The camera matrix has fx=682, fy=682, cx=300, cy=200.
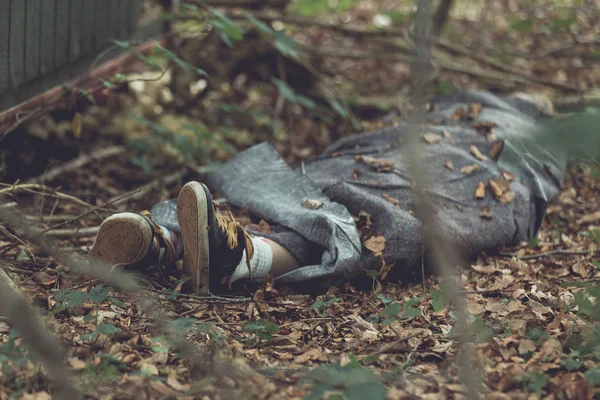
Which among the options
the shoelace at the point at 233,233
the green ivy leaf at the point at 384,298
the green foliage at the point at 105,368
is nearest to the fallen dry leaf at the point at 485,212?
the green ivy leaf at the point at 384,298

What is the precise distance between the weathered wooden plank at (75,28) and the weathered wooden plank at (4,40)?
586 millimetres

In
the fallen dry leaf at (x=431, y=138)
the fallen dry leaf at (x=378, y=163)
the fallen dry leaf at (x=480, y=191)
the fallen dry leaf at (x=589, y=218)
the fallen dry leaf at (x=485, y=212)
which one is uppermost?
the fallen dry leaf at (x=431, y=138)

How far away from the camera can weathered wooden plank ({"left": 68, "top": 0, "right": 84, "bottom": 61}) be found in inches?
137

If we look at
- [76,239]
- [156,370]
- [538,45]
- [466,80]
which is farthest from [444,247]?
[538,45]

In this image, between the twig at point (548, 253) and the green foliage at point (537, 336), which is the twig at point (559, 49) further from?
the green foliage at point (537, 336)

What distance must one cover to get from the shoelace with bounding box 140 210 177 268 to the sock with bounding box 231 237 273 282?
256 mm

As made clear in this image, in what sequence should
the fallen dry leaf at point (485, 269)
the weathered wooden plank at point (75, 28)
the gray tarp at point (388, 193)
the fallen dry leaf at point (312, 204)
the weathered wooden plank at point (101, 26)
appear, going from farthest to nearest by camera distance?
the weathered wooden plank at point (101, 26) → the weathered wooden plank at point (75, 28) → the fallen dry leaf at point (485, 269) → the fallen dry leaf at point (312, 204) → the gray tarp at point (388, 193)

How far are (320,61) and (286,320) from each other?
10.7 feet

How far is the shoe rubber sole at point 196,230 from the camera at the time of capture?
7.82 feet

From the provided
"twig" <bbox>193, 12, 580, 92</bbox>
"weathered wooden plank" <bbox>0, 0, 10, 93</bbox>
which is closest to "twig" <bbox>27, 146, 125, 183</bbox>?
"weathered wooden plank" <bbox>0, 0, 10, 93</bbox>

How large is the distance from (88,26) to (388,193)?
190cm

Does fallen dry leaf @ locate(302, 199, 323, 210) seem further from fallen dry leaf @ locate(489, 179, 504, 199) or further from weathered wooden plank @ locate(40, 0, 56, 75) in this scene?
weathered wooden plank @ locate(40, 0, 56, 75)

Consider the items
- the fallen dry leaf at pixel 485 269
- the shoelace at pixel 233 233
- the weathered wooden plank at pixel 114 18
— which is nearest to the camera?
the shoelace at pixel 233 233

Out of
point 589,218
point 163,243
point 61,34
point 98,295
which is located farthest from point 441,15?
point 98,295
